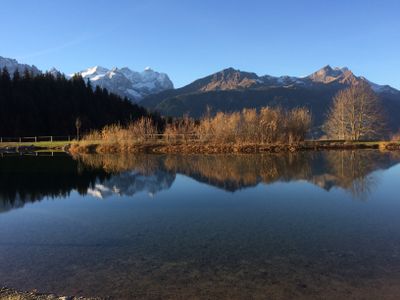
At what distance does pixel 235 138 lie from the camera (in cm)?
5169

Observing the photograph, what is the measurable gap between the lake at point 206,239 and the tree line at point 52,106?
205ft

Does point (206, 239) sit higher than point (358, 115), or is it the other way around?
point (358, 115)

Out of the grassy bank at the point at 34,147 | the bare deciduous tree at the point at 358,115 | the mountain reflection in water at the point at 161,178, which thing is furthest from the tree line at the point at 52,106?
the mountain reflection in water at the point at 161,178

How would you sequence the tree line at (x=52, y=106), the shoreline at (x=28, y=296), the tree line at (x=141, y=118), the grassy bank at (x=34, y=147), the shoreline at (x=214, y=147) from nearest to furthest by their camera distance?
the shoreline at (x=28, y=296) < the shoreline at (x=214, y=147) < the tree line at (x=141, y=118) < the grassy bank at (x=34, y=147) < the tree line at (x=52, y=106)

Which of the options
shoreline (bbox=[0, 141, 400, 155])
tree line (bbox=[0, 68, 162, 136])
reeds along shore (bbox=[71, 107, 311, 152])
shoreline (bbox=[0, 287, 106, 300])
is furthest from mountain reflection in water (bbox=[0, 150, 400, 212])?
tree line (bbox=[0, 68, 162, 136])

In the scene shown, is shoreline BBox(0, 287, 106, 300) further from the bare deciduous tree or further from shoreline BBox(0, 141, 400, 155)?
the bare deciduous tree

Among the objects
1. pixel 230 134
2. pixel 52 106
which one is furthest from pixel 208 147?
pixel 52 106

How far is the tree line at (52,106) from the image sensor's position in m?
87.4

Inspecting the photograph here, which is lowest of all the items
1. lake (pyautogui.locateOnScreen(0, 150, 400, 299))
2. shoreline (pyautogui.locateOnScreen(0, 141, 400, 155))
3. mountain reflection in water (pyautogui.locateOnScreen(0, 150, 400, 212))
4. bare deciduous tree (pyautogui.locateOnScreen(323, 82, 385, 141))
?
lake (pyautogui.locateOnScreen(0, 150, 400, 299))

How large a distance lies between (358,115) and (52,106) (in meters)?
72.0

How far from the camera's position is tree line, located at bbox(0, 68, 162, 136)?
87.4m

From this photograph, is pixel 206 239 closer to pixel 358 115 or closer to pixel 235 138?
pixel 235 138

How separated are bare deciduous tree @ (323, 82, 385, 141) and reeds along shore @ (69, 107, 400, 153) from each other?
10923mm

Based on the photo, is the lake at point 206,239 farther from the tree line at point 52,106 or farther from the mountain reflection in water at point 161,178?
the tree line at point 52,106
